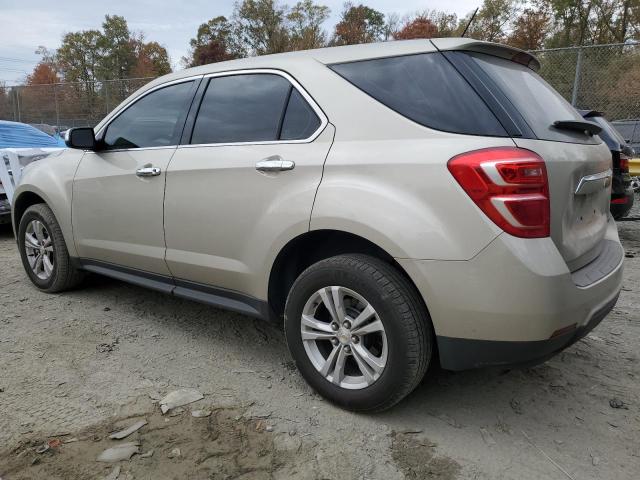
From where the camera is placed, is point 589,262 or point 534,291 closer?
point 534,291

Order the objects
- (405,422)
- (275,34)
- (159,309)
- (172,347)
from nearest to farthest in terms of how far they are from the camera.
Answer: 1. (405,422)
2. (172,347)
3. (159,309)
4. (275,34)

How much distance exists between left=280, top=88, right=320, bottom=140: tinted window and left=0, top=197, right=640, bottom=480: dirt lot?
→ 1364 mm

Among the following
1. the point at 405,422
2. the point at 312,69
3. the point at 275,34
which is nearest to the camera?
the point at 405,422

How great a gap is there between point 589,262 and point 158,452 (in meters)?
2.13

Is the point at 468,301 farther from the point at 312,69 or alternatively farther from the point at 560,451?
the point at 312,69

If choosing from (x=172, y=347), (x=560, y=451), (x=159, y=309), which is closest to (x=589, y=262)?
(x=560, y=451)

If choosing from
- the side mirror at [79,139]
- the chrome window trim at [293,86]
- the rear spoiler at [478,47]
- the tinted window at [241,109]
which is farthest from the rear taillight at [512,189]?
the side mirror at [79,139]

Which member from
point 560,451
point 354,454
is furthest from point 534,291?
point 354,454

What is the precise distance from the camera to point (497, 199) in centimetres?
204

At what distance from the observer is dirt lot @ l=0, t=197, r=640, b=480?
2.19m

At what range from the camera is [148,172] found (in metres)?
3.30

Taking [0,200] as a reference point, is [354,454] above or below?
below

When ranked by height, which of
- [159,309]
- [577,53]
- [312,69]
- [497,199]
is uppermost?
[577,53]

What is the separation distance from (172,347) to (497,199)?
7.45 feet
